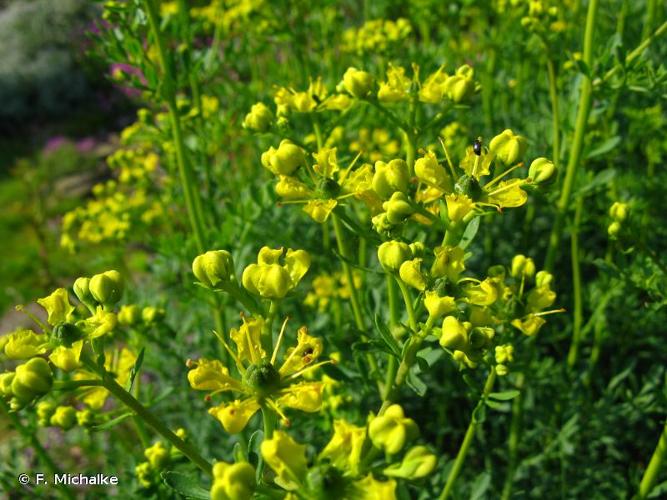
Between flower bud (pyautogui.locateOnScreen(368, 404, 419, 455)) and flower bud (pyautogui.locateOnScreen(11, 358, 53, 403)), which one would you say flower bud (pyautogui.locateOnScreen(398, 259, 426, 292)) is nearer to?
flower bud (pyautogui.locateOnScreen(368, 404, 419, 455))

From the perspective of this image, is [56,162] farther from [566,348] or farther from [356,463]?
[356,463]

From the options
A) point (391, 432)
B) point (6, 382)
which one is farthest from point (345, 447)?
point (6, 382)

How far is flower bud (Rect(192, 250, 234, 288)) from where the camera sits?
1.52 meters

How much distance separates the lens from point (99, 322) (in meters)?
1.52

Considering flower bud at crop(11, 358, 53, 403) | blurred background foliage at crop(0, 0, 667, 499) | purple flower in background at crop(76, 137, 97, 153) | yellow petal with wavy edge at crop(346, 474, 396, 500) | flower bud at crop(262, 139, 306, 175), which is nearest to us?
yellow petal with wavy edge at crop(346, 474, 396, 500)

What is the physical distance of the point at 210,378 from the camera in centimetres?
135

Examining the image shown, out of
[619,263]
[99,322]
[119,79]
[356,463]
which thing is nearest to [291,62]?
[119,79]

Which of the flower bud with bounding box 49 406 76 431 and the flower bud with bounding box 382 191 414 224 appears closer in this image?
the flower bud with bounding box 382 191 414 224

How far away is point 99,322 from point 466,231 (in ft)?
3.13

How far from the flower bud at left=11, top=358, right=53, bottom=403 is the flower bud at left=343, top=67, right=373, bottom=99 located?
113 cm

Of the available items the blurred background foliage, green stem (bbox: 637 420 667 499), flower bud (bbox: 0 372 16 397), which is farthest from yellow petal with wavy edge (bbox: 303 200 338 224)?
green stem (bbox: 637 420 667 499)

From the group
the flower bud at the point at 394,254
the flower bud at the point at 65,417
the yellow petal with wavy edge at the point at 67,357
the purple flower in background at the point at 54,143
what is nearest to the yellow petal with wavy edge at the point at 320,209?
the flower bud at the point at 394,254

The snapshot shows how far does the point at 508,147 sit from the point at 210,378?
94cm

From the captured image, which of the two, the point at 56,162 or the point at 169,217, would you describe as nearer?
the point at 169,217
